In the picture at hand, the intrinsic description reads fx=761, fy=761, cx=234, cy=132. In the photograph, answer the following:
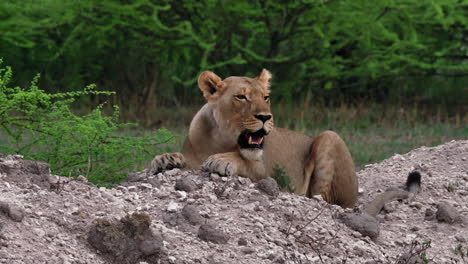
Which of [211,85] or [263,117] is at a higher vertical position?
[211,85]

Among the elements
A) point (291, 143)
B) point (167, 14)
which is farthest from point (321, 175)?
point (167, 14)

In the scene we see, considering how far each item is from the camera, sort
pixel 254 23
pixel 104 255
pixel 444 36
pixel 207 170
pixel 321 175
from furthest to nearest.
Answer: pixel 444 36 → pixel 254 23 → pixel 321 175 → pixel 207 170 → pixel 104 255

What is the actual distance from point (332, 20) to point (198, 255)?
1020 cm

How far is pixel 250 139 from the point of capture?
5895 mm

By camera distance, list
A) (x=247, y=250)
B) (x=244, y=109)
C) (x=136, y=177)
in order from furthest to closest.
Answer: (x=136, y=177), (x=244, y=109), (x=247, y=250)

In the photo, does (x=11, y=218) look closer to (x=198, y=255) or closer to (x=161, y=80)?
(x=198, y=255)

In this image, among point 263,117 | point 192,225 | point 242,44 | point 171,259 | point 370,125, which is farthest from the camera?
point 242,44

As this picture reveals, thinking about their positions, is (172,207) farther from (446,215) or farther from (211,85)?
(446,215)

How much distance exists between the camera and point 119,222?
459 centimetres

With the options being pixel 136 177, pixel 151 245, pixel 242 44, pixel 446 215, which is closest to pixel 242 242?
pixel 151 245

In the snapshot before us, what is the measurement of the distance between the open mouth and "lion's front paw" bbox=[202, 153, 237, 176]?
6.3 inches

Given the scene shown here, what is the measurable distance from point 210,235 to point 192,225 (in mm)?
234

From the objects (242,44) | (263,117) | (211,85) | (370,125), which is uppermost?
(211,85)

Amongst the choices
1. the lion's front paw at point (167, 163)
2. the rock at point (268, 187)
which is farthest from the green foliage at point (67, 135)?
the rock at point (268, 187)
